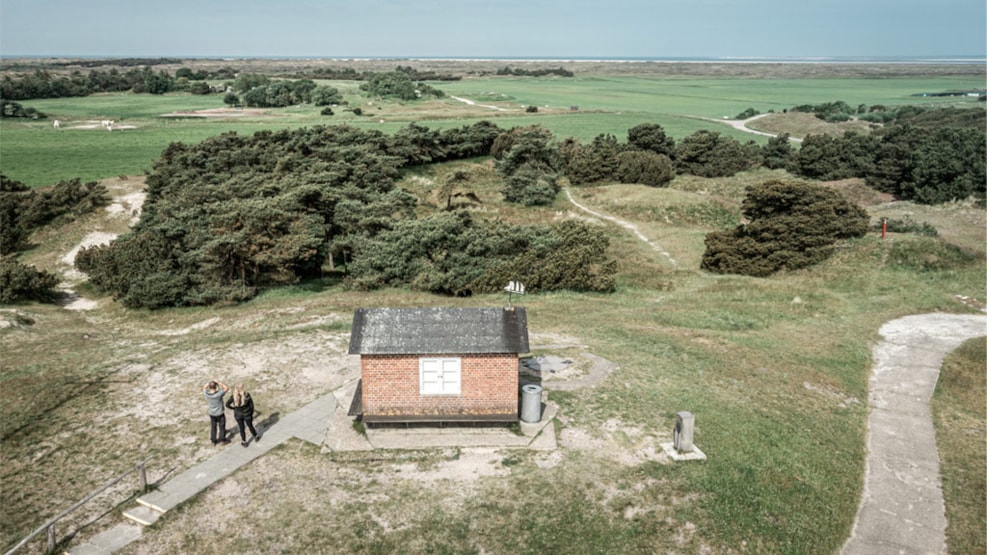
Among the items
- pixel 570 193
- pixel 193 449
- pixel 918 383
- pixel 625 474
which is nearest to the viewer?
pixel 625 474

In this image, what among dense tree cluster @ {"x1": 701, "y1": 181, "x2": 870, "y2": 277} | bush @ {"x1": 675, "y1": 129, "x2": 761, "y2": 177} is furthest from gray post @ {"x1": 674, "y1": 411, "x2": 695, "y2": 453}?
bush @ {"x1": 675, "y1": 129, "x2": 761, "y2": 177}

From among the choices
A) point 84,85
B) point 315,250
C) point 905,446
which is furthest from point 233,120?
point 905,446

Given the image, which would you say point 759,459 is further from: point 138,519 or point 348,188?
point 348,188

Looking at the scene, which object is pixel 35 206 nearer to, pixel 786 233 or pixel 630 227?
pixel 630 227

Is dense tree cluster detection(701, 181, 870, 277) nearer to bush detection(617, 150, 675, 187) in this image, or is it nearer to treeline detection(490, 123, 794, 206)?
treeline detection(490, 123, 794, 206)

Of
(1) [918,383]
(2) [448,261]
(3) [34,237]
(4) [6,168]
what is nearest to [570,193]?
(2) [448,261]

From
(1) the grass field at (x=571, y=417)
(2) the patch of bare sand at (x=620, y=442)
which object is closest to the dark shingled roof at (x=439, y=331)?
(1) the grass field at (x=571, y=417)
